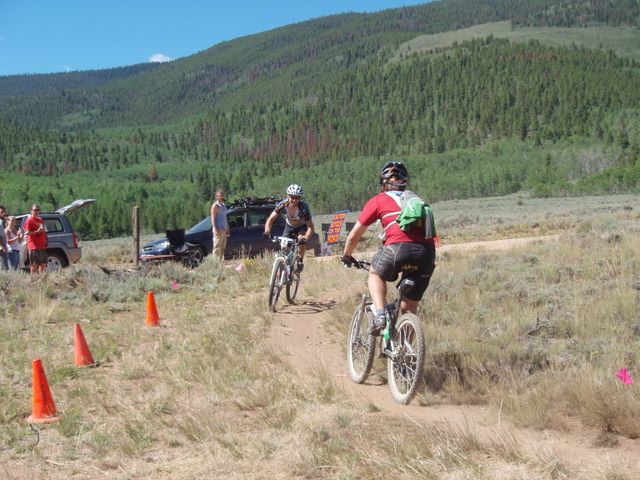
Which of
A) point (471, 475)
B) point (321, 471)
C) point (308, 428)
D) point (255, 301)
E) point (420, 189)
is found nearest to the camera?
point (471, 475)

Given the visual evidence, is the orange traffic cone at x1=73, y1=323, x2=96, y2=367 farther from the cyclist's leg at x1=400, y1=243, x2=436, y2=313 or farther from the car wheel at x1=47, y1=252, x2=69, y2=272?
the car wheel at x1=47, y1=252, x2=69, y2=272

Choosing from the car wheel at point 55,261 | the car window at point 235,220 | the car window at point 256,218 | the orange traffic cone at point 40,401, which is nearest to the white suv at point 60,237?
the car wheel at point 55,261

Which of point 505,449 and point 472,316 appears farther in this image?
point 472,316

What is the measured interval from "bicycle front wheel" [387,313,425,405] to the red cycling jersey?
62 centimetres

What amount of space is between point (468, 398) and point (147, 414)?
2.53 meters

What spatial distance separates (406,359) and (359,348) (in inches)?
37.5

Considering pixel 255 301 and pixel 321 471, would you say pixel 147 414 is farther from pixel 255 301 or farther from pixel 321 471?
pixel 255 301

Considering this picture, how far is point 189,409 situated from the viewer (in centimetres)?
558

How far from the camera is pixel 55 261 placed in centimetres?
1564

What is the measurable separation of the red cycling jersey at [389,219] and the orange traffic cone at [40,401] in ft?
9.32

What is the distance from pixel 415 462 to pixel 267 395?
195cm

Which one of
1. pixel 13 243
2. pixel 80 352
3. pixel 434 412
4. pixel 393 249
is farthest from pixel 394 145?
pixel 434 412

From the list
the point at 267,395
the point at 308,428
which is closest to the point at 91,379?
the point at 267,395

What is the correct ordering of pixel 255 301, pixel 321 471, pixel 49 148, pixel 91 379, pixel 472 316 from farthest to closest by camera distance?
pixel 49 148 < pixel 255 301 < pixel 472 316 < pixel 91 379 < pixel 321 471
